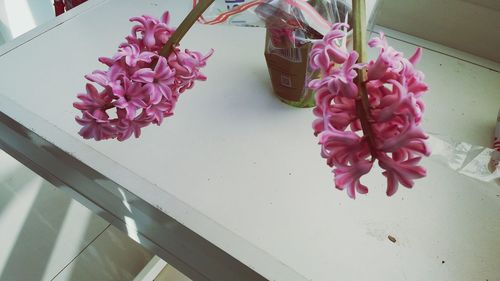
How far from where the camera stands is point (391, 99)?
24 centimetres

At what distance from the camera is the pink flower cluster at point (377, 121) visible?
241 mm

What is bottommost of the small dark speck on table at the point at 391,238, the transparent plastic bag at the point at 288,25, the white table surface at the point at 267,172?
the small dark speck on table at the point at 391,238

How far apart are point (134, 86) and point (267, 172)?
0.21 m

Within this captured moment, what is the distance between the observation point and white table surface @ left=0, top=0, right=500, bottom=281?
0.41m

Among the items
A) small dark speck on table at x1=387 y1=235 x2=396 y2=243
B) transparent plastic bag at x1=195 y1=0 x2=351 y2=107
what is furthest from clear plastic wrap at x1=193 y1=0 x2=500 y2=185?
small dark speck on table at x1=387 y1=235 x2=396 y2=243

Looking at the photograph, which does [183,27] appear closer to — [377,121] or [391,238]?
[377,121]

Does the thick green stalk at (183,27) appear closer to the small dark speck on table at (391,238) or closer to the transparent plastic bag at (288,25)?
the transparent plastic bag at (288,25)

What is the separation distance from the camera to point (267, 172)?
0.48 meters

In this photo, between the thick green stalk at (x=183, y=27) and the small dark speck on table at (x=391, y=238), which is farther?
the small dark speck on table at (x=391, y=238)

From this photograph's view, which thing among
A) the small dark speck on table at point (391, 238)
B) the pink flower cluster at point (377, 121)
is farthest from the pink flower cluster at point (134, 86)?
the small dark speck on table at point (391, 238)

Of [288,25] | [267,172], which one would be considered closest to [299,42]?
[288,25]

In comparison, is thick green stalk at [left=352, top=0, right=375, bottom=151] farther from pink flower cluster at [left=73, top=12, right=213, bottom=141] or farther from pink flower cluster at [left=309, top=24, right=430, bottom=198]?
pink flower cluster at [left=73, top=12, right=213, bottom=141]

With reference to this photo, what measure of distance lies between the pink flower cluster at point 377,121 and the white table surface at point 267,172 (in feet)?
0.51

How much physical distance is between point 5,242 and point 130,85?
29.5 inches
